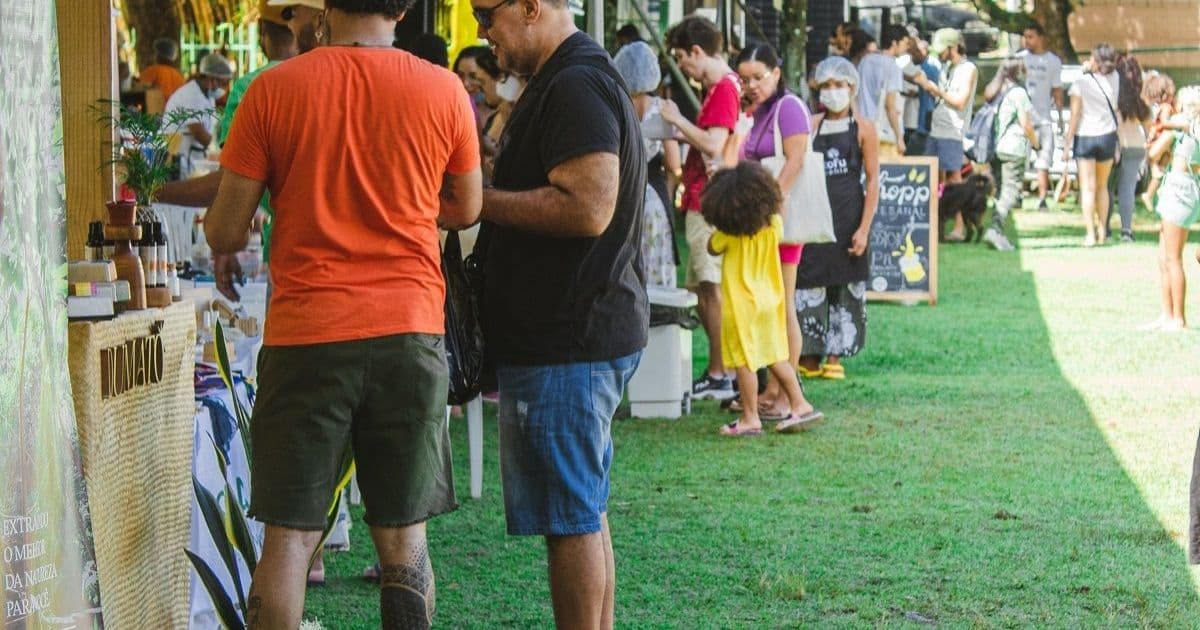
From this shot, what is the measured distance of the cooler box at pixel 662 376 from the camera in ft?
28.4

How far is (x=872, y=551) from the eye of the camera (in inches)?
237

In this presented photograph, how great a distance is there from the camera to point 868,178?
31.8ft

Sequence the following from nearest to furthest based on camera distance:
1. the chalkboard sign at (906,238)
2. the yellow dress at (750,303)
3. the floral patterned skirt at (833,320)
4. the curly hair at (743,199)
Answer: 1. the curly hair at (743,199)
2. the yellow dress at (750,303)
3. the floral patterned skirt at (833,320)
4. the chalkboard sign at (906,238)

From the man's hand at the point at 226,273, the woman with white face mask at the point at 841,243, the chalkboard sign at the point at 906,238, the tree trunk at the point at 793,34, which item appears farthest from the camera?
the tree trunk at the point at 793,34

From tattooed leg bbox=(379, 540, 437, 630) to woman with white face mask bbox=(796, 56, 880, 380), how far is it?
242 inches

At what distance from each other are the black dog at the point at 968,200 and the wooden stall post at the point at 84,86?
14304 millimetres

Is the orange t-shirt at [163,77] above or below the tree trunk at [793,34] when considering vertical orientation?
below

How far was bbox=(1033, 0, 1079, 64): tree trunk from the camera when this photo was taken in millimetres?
28766

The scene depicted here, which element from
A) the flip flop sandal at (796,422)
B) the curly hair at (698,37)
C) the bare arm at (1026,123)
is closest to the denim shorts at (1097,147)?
the bare arm at (1026,123)

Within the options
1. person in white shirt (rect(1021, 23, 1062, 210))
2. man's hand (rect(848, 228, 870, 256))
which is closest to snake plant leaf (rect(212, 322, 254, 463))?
man's hand (rect(848, 228, 870, 256))

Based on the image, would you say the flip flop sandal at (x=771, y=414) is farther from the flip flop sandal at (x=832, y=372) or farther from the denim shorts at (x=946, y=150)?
the denim shorts at (x=946, y=150)

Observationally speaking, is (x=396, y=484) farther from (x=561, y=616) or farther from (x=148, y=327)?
(x=148, y=327)

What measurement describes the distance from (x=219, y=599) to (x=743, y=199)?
4.19m

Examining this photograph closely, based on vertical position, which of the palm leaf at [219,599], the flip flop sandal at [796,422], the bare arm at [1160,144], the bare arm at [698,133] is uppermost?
the bare arm at [698,133]
